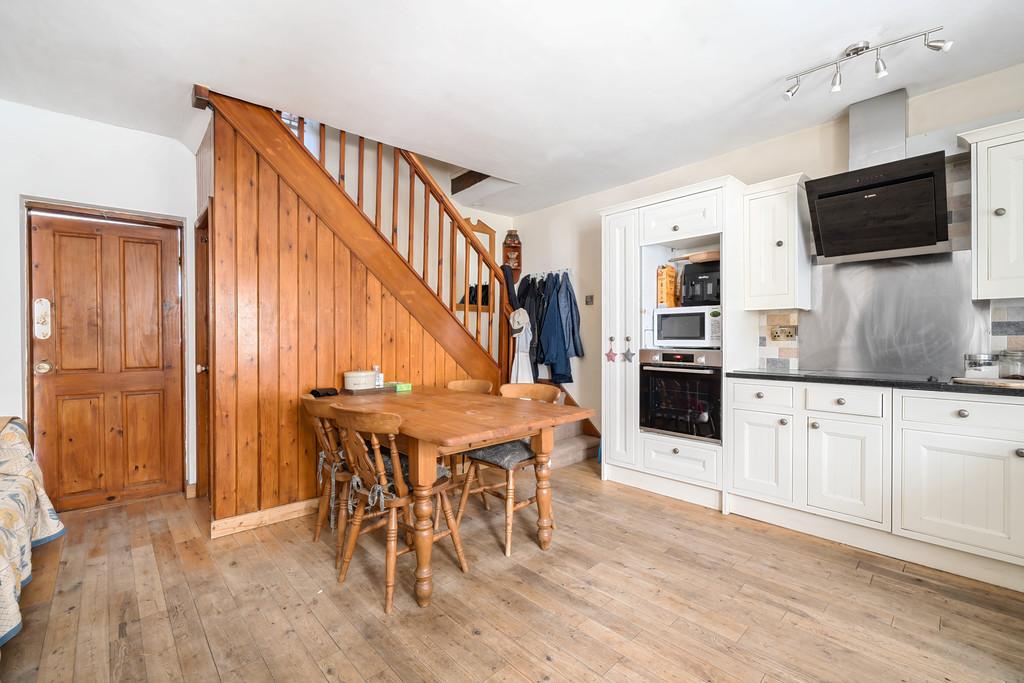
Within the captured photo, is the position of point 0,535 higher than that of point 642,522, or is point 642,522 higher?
point 0,535

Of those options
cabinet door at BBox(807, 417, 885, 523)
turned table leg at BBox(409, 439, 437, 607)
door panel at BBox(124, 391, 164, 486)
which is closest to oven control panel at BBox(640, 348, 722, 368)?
cabinet door at BBox(807, 417, 885, 523)

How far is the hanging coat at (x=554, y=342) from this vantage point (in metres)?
4.55

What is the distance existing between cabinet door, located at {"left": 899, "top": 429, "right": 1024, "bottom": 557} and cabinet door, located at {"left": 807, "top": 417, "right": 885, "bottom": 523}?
11 centimetres

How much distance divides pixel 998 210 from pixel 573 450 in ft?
10.7

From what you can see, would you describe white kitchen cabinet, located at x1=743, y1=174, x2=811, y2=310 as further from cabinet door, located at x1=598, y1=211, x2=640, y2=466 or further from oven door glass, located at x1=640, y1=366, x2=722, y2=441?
cabinet door, located at x1=598, y1=211, x2=640, y2=466

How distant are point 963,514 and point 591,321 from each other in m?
3.08

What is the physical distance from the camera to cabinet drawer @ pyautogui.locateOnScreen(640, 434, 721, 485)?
314 centimetres

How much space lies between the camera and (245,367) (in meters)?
2.83

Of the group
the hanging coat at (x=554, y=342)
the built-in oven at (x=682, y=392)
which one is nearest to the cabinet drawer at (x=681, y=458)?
the built-in oven at (x=682, y=392)

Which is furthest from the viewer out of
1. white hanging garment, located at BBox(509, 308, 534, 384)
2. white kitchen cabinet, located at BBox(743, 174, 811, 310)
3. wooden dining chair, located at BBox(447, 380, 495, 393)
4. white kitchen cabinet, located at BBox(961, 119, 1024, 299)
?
white hanging garment, located at BBox(509, 308, 534, 384)

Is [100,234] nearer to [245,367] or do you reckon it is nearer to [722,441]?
[245,367]

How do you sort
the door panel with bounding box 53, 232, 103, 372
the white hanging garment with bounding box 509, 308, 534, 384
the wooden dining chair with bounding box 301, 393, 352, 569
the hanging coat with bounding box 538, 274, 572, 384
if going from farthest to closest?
the hanging coat with bounding box 538, 274, 572, 384, the white hanging garment with bounding box 509, 308, 534, 384, the door panel with bounding box 53, 232, 103, 372, the wooden dining chair with bounding box 301, 393, 352, 569

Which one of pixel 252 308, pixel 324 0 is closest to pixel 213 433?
pixel 252 308

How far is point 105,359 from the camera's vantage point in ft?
10.5
